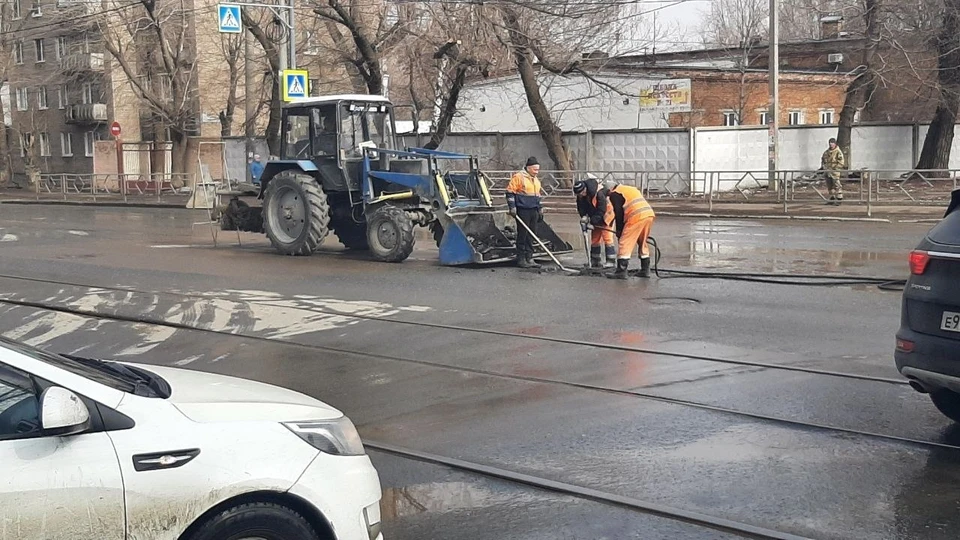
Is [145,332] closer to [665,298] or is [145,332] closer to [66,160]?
[665,298]

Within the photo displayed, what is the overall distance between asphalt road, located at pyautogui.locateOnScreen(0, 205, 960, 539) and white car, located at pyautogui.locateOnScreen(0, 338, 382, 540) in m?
1.29

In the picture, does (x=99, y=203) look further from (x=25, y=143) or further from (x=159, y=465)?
(x=159, y=465)

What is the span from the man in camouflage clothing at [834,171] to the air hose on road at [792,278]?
12.3 metres

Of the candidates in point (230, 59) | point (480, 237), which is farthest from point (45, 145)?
point (480, 237)

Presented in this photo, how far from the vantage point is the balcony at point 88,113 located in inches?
Result: 2186

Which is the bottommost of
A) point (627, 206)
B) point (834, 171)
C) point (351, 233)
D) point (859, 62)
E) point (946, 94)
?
point (351, 233)

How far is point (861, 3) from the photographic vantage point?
30.2m

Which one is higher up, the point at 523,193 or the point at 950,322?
the point at 523,193

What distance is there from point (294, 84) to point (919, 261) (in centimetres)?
2052

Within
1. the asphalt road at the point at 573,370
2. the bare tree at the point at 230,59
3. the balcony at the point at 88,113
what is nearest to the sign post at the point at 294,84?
the asphalt road at the point at 573,370

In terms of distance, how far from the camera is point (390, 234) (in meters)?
16.4

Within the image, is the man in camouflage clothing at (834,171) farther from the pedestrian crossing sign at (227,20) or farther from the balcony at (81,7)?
the balcony at (81,7)

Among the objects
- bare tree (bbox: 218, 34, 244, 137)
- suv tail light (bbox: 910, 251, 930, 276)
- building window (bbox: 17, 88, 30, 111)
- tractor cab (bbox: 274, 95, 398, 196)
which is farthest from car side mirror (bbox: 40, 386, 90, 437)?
building window (bbox: 17, 88, 30, 111)

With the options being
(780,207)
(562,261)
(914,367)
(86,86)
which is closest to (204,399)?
(914,367)
